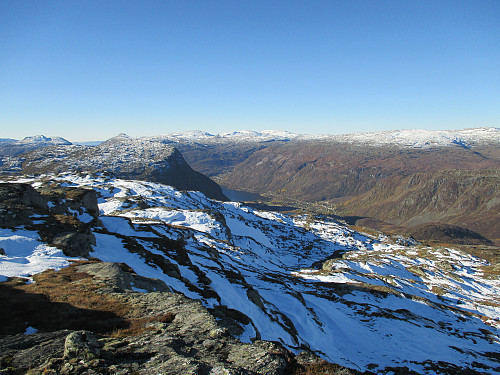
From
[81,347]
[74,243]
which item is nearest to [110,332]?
[81,347]

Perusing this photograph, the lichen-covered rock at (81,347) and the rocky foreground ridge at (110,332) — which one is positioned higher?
the lichen-covered rock at (81,347)

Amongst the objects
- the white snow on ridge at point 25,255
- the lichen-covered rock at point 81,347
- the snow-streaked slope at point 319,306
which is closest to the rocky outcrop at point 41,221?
the white snow on ridge at point 25,255

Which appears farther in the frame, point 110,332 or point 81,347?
point 110,332

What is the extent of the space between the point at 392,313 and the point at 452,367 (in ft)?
65.0

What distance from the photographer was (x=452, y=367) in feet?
130

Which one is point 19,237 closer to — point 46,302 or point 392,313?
point 46,302

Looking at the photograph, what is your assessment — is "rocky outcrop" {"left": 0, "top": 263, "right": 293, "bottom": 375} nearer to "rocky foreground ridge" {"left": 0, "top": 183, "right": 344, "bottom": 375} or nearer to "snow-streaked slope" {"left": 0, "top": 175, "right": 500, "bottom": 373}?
"rocky foreground ridge" {"left": 0, "top": 183, "right": 344, "bottom": 375}

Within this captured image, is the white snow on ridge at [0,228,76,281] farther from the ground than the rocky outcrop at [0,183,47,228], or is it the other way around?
the rocky outcrop at [0,183,47,228]

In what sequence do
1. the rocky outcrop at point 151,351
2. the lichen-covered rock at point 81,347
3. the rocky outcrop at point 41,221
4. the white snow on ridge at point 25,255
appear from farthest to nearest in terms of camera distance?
the rocky outcrop at point 41,221
the white snow on ridge at point 25,255
the lichen-covered rock at point 81,347
the rocky outcrop at point 151,351

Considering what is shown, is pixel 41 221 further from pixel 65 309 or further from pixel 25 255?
pixel 65 309

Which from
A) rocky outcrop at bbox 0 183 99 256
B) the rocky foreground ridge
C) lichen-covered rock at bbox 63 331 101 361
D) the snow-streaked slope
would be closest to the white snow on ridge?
the rocky foreground ridge

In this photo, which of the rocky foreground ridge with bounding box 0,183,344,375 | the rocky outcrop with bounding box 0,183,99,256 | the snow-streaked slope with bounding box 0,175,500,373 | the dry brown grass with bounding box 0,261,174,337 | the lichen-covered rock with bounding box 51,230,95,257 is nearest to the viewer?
the rocky foreground ridge with bounding box 0,183,344,375

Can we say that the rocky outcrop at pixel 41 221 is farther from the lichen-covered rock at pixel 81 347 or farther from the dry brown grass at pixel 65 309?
the lichen-covered rock at pixel 81 347

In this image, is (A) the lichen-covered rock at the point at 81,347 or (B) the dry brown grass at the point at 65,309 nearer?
(A) the lichen-covered rock at the point at 81,347
